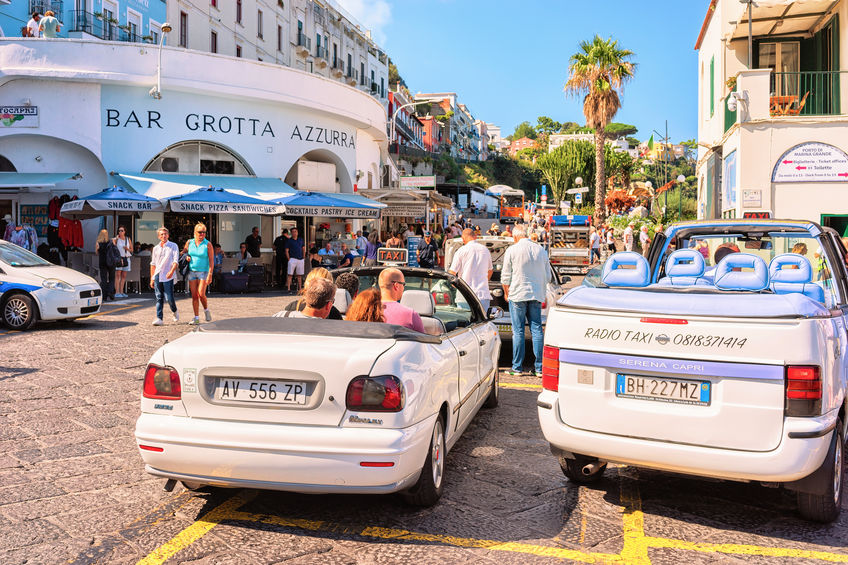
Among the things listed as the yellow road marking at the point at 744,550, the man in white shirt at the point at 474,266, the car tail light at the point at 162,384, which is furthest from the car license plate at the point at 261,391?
the man in white shirt at the point at 474,266

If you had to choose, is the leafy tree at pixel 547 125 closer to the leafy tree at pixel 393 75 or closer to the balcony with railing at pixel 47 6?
the leafy tree at pixel 393 75

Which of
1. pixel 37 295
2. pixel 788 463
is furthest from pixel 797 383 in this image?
pixel 37 295

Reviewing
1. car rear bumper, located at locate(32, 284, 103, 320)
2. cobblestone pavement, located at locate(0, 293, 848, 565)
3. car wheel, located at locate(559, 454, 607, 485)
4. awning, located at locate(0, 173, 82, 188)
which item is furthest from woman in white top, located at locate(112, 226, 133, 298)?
car wheel, located at locate(559, 454, 607, 485)

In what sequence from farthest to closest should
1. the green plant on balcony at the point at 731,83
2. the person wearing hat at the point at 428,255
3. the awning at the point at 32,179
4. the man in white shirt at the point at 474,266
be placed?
the person wearing hat at the point at 428,255
the awning at the point at 32,179
the green plant on balcony at the point at 731,83
the man in white shirt at the point at 474,266

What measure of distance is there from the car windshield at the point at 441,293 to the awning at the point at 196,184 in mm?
12489

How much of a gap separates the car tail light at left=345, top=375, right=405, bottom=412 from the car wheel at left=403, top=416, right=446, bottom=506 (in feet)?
1.73

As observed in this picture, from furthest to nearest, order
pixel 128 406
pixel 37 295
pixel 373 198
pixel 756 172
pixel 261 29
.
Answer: pixel 261 29
pixel 373 198
pixel 756 172
pixel 37 295
pixel 128 406

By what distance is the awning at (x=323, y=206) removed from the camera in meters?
19.9

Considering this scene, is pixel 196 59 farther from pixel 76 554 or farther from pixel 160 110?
pixel 76 554

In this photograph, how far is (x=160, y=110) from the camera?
20.9m

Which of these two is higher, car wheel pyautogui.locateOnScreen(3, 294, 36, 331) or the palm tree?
the palm tree

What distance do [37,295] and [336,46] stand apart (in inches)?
1417

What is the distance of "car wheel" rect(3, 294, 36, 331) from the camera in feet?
38.8

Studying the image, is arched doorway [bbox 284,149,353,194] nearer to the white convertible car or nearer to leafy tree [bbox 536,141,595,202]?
the white convertible car
